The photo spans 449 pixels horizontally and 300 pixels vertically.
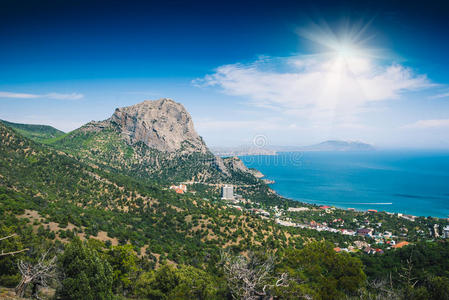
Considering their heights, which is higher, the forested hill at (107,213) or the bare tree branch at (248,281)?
the bare tree branch at (248,281)

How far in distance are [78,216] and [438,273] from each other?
34.1m

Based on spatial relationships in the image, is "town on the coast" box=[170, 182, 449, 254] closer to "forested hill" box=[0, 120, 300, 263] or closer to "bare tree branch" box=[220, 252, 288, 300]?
"forested hill" box=[0, 120, 300, 263]

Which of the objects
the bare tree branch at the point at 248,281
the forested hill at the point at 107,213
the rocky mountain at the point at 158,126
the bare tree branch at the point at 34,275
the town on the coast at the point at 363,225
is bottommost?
the town on the coast at the point at 363,225

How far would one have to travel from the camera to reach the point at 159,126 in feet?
344

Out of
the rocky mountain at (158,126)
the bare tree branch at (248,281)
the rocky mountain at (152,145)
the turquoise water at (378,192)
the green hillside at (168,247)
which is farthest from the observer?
the rocky mountain at (158,126)

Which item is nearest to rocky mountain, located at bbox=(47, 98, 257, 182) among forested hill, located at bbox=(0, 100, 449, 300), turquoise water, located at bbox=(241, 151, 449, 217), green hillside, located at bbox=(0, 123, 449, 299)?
forested hill, located at bbox=(0, 100, 449, 300)

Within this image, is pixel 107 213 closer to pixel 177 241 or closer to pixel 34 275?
pixel 177 241

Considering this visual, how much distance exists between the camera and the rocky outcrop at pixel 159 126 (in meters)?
98.5

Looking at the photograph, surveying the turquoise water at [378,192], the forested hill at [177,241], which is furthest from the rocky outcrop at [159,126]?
the turquoise water at [378,192]

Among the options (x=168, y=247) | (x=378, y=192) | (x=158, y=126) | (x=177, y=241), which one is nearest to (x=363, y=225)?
(x=177, y=241)

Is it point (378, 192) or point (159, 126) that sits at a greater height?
point (159, 126)

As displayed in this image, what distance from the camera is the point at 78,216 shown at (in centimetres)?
2789

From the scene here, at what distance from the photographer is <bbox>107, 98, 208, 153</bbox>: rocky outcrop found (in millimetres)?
98500

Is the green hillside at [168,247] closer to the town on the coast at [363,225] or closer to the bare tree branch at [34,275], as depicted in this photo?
the town on the coast at [363,225]
